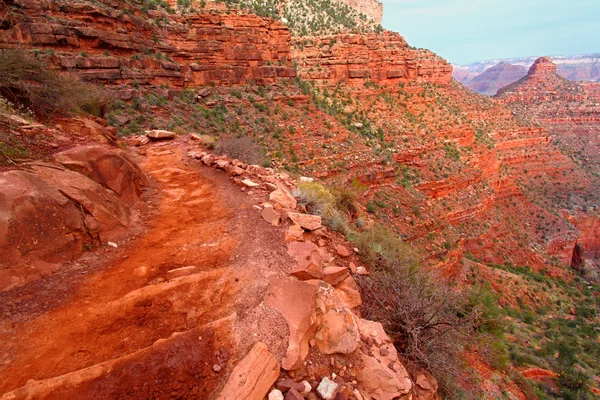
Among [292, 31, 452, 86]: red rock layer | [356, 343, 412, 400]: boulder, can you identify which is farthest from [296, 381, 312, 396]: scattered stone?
[292, 31, 452, 86]: red rock layer

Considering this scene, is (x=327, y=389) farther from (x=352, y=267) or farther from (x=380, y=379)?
(x=352, y=267)

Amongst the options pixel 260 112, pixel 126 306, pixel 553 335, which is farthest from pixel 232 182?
pixel 553 335

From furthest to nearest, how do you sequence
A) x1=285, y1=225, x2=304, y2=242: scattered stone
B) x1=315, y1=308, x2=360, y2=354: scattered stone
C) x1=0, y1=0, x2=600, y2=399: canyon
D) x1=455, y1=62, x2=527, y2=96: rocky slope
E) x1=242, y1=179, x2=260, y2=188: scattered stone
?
x1=455, y1=62, x2=527, y2=96: rocky slope
x1=242, y1=179, x2=260, y2=188: scattered stone
x1=285, y1=225, x2=304, y2=242: scattered stone
x1=315, y1=308, x2=360, y2=354: scattered stone
x1=0, y1=0, x2=600, y2=399: canyon

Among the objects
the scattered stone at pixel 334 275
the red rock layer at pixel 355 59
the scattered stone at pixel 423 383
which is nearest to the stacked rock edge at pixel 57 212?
the scattered stone at pixel 334 275

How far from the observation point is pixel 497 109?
4394 cm

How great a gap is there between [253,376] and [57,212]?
144 inches

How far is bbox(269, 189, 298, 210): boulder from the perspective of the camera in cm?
586

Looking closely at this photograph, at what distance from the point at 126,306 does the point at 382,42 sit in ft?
117

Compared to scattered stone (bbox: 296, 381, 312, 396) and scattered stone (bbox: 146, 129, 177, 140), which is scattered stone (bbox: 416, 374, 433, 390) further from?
scattered stone (bbox: 146, 129, 177, 140)

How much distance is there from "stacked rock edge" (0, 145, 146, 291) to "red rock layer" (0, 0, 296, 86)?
12.2 m

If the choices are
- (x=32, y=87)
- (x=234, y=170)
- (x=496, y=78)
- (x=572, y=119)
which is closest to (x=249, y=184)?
(x=234, y=170)

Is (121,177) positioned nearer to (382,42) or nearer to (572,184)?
(382,42)

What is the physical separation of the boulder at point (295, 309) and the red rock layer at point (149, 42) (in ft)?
54.2

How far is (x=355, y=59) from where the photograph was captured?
30609 millimetres
